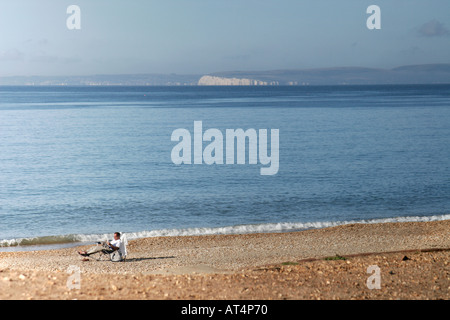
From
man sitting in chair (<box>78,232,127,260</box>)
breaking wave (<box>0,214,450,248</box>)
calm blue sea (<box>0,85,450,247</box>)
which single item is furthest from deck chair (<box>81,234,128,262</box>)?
calm blue sea (<box>0,85,450,247</box>)

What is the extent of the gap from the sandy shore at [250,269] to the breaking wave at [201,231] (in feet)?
2.49

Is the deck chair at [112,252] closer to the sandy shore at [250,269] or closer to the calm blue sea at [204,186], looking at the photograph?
the sandy shore at [250,269]

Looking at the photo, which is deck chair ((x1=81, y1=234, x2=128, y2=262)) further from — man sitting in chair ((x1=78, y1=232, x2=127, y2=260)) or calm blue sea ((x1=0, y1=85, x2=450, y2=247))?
calm blue sea ((x1=0, y1=85, x2=450, y2=247))

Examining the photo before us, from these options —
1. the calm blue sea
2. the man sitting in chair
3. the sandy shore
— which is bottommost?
the sandy shore

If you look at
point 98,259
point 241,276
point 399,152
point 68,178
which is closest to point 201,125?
point 399,152

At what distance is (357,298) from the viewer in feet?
33.9

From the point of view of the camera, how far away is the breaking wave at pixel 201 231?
20078 mm

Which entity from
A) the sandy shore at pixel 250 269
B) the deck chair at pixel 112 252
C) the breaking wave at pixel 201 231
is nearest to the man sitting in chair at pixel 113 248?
the deck chair at pixel 112 252

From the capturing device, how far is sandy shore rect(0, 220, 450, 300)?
34.6 ft

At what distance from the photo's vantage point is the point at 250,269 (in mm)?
13820

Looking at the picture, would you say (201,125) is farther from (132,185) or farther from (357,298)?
(357,298)

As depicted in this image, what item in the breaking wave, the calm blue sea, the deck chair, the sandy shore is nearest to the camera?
the sandy shore

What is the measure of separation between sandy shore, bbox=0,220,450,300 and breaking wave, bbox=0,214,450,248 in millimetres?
758
